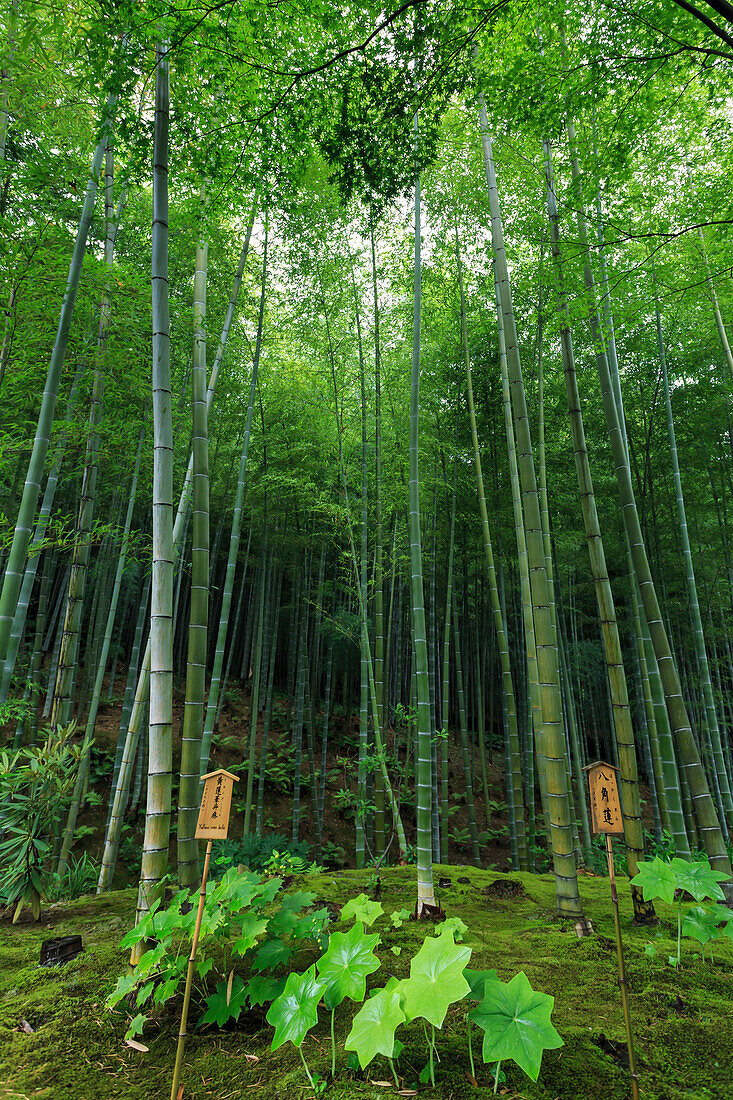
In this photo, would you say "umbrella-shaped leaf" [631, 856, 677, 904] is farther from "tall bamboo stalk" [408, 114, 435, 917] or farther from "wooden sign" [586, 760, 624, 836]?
"tall bamboo stalk" [408, 114, 435, 917]

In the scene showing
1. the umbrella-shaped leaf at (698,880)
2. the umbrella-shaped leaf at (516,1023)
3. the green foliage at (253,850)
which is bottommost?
the green foliage at (253,850)

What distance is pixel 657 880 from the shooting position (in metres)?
1.66

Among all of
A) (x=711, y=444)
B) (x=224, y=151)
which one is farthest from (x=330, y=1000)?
(x=711, y=444)

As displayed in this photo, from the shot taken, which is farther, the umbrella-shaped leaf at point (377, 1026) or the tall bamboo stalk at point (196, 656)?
the tall bamboo stalk at point (196, 656)

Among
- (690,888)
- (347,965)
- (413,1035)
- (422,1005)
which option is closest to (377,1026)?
(422,1005)

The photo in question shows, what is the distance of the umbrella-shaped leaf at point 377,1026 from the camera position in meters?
1.04

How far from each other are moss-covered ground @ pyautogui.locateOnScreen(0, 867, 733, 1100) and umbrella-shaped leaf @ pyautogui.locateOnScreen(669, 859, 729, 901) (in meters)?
0.31

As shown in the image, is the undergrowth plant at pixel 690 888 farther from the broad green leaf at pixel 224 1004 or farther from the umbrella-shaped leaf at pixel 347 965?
the broad green leaf at pixel 224 1004

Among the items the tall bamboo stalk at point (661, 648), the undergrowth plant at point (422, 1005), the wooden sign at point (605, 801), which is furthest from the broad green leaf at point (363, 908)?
the tall bamboo stalk at point (661, 648)

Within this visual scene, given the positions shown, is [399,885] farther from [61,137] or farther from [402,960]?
[61,137]

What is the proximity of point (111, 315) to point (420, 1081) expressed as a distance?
152 inches

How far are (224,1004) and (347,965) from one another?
46cm

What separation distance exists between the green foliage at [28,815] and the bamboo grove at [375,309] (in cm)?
44

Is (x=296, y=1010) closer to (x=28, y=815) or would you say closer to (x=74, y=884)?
(x=28, y=815)
